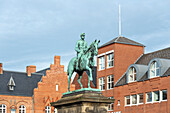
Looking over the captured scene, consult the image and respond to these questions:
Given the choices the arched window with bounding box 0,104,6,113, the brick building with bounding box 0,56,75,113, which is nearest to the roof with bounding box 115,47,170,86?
the brick building with bounding box 0,56,75,113

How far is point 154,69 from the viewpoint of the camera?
49656 millimetres

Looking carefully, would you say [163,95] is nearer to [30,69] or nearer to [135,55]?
[135,55]

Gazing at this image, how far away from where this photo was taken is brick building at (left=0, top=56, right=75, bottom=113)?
6650cm

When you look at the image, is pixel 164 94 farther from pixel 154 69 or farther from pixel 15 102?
pixel 15 102

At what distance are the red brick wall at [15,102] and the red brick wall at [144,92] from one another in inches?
731

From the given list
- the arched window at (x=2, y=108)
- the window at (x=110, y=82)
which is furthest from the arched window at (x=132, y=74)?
the arched window at (x=2, y=108)

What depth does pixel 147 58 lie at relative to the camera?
185 ft

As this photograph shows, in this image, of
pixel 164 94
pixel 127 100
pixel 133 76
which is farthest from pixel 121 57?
pixel 164 94

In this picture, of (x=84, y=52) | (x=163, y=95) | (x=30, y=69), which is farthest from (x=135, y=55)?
(x=84, y=52)

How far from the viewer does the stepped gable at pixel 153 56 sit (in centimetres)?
5305

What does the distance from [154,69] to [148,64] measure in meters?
3.28

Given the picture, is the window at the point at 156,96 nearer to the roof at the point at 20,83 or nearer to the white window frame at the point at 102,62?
the white window frame at the point at 102,62

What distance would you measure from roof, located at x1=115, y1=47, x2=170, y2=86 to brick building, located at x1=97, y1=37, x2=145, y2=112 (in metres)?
1.11

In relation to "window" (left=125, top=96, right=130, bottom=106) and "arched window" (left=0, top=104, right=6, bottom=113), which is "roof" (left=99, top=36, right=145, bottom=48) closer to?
"window" (left=125, top=96, right=130, bottom=106)
